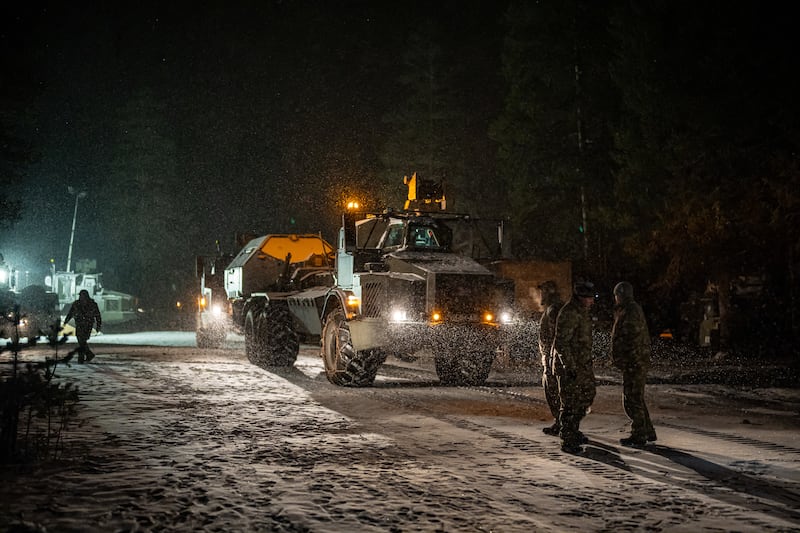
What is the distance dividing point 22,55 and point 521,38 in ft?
72.3

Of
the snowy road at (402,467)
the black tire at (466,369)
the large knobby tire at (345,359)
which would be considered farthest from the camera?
the black tire at (466,369)

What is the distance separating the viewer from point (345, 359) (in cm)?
1454

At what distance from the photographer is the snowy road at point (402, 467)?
19.7ft

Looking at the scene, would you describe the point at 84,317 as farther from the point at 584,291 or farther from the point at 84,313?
the point at 584,291

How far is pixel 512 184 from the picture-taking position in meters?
39.3

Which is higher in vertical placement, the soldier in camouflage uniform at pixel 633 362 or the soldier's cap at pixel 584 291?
the soldier's cap at pixel 584 291

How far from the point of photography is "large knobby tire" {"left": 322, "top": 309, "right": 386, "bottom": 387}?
14.5m

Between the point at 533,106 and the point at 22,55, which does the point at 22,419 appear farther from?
the point at 533,106

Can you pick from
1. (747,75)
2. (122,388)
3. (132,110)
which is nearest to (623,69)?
(747,75)

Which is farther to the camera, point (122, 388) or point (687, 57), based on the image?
point (687, 57)

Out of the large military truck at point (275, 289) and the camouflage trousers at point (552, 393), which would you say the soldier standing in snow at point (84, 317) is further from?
the camouflage trousers at point (552, 393)

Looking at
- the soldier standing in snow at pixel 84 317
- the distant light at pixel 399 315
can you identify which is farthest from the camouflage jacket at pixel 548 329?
the soldier standing in snow at pixel 84 317

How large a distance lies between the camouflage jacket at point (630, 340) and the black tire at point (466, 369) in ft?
18.8

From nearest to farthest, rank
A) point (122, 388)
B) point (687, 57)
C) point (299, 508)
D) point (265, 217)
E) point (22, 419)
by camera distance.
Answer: point (299, 508) < point (22, 419) < point (122, 388) < point (687, 57) < point (265, 217)
